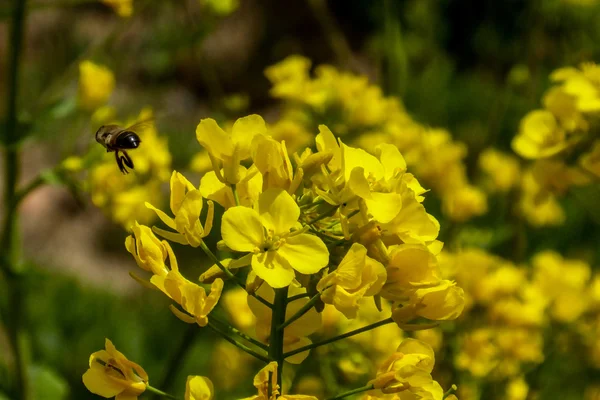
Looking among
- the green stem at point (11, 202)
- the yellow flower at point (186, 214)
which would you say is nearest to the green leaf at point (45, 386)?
the green stem at point (11, 202)

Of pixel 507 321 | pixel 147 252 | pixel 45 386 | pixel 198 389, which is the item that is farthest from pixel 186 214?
pixel 45 386

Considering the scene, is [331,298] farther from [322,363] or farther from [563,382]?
[563,382]

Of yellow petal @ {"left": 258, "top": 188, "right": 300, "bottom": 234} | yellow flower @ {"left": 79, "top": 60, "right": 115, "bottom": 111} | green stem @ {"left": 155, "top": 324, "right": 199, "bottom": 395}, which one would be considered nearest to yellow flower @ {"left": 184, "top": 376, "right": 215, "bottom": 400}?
yellow petal @ {"left": 258, "top": 188, "right": 300, "bottom": 234}

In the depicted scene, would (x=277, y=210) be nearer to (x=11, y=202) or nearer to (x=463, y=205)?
(x=11, y=202)

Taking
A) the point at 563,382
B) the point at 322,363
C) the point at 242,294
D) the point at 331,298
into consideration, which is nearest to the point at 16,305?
the point at 242,294

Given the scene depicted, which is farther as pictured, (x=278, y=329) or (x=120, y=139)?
(x=120, y=139)

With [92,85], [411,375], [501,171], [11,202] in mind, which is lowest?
[501,171]

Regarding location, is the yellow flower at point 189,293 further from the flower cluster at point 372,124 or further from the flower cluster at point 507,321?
the flower cluster at point 372,124
